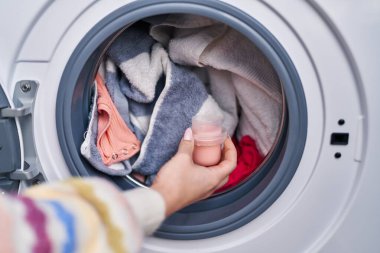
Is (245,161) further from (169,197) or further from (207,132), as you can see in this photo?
(169,197)

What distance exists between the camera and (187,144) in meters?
0.72

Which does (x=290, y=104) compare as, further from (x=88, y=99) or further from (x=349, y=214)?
(x=88, y=99)

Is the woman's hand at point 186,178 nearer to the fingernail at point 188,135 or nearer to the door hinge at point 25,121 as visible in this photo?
the fingernail at point 188,135

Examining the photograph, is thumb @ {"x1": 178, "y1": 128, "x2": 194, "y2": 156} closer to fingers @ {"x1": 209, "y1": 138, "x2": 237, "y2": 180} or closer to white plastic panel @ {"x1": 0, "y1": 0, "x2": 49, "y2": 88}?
fingers @ {"x1": 209, "y1": 138, "x2": 237, "y2": 180}

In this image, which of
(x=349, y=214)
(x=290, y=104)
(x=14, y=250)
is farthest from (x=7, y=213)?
(x=349, y=214)

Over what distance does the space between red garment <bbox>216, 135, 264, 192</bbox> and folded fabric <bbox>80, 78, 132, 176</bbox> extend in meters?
0.21

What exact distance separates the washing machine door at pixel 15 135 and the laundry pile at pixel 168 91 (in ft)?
0.37

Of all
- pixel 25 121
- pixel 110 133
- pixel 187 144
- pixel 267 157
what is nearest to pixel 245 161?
pixel 267 157

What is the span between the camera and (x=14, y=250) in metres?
0.30

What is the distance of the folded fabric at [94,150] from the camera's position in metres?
0.71

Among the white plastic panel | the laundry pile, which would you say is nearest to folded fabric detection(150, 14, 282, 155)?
the laundry pile

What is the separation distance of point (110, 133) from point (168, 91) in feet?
0.48

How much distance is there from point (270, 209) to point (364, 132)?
20 centimetres

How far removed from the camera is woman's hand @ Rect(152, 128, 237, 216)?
534mm
